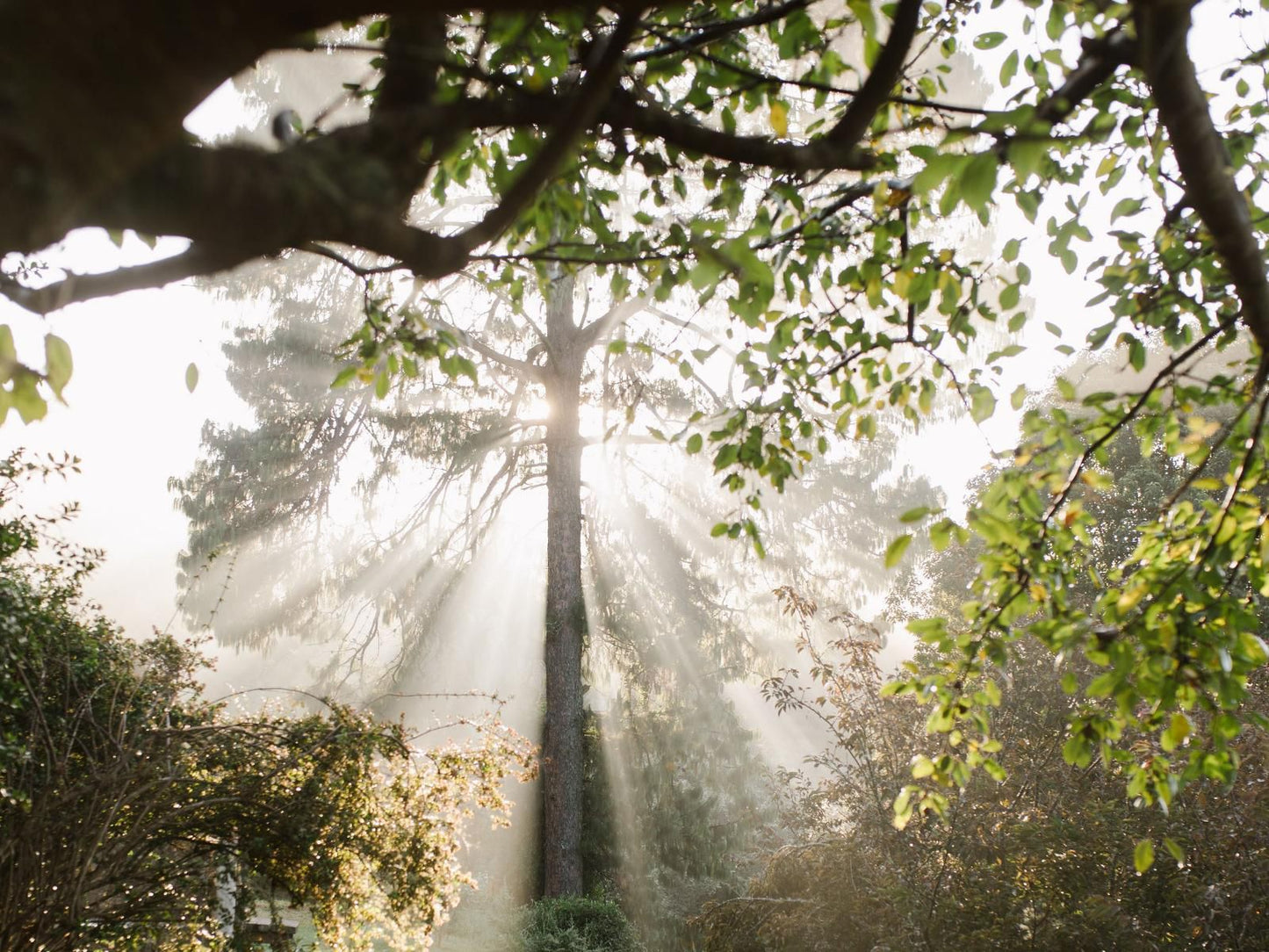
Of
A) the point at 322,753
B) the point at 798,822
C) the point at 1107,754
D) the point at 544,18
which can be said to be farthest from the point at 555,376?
the point at 1107,754

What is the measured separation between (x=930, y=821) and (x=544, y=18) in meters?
5.87

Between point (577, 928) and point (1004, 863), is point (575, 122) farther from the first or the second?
point (577, 928)

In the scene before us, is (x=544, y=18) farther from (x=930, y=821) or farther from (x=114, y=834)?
(x=930, y=821)

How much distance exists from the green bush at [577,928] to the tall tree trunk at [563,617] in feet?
2.68

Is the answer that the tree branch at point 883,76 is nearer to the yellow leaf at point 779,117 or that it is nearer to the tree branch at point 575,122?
the yellow leaf at point 779,117

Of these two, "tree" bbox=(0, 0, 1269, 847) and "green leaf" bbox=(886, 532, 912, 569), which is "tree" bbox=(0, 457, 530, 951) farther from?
"green leaf" bbox=(886, 532, 912, 569)

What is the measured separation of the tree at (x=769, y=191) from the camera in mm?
837

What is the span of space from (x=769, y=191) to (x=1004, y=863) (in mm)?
5108

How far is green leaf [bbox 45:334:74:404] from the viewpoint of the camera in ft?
3.81

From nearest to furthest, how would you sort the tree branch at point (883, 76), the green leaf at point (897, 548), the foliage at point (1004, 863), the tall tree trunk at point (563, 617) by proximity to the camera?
the tree branch at point (883, 76), the green leaf at point (897, 548), the foliage at point (1004, 863), the tall tree trunk at point (563, 617)

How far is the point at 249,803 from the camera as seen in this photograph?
14.7ft

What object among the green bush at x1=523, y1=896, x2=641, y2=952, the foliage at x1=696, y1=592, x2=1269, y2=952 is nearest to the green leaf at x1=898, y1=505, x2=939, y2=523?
the foliage at x1=696, y1=592, x2=1269, y2=952

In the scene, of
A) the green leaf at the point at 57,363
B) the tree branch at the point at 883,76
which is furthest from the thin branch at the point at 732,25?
the green leaf at the point at 57,363

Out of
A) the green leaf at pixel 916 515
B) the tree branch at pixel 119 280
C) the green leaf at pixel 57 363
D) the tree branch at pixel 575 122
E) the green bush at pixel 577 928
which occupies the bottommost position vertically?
the green bush at pixel 577 928
